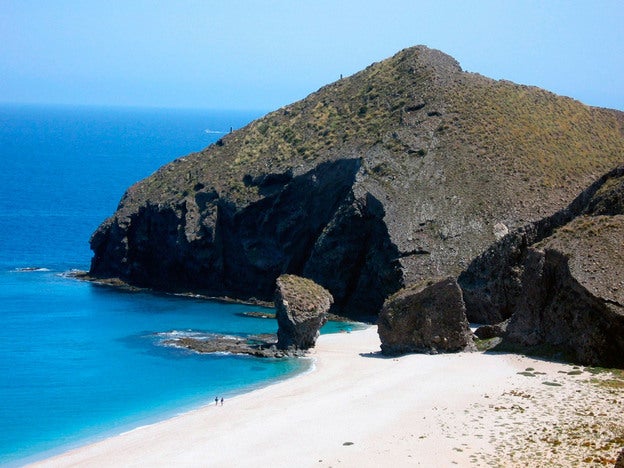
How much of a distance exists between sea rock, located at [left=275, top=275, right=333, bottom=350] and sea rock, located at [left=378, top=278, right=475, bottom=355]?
482cm

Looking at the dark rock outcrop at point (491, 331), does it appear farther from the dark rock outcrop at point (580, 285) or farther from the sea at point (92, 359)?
the sea at point (92, 359)

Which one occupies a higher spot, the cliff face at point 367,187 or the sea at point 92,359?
the cliff face at point 367,187

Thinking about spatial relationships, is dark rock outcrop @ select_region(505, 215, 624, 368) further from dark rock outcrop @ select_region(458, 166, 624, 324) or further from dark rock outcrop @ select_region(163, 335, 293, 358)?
dark rock outcrop @ select_region(163, 335, 293, 358)

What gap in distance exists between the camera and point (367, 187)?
78.6m

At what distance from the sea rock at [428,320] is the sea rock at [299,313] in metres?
4.82

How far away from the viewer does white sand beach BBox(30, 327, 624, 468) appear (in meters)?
35.3

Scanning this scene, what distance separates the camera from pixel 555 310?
156 feet

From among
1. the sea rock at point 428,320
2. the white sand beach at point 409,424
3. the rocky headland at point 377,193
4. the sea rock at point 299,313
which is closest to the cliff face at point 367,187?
the rocky headland at point 377,193

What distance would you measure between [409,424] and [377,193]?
3991 centimetres

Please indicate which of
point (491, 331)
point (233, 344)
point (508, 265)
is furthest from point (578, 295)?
point (233, 344)

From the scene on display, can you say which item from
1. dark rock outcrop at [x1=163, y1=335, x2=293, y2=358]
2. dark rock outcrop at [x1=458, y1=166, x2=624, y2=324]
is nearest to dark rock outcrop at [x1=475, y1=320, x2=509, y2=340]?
dark rock outcrop at [x1=458, y1=166, x2=624, y2=324]

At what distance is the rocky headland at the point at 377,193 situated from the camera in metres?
74.6

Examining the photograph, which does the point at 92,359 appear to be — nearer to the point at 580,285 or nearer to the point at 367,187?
the point at 367,187

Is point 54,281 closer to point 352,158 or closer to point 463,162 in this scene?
point 352,158
